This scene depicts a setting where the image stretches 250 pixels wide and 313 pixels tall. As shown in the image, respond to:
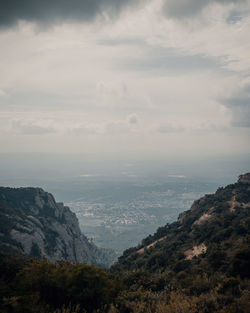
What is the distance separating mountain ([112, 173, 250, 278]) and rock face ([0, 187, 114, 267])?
20151mm

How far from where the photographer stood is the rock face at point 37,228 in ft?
182

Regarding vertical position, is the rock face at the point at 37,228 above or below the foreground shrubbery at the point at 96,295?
below

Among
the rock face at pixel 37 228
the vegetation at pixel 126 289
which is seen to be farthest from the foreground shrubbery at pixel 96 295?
the rock face at pixel 37 228

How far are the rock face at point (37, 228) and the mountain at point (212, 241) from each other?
20.2m

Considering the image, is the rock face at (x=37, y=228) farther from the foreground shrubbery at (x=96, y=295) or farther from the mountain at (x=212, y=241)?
the foreground shrubbery at (x=96, y=295)

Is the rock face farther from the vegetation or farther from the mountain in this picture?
the vegetation

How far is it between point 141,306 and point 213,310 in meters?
4.00

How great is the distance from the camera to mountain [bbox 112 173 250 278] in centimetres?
2827

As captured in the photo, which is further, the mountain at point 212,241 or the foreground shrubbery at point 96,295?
the mountain at point 212,241

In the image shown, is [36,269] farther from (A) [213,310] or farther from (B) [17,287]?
(A) [213,310]

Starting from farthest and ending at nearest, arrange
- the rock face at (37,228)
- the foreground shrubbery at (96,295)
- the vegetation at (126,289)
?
the rock face at (37,228), the vegetation at (126,289), the foreground shrubbery at (96,295)

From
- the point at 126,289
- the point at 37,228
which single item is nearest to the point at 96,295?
the point at 126,289

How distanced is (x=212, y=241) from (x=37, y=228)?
43902mm

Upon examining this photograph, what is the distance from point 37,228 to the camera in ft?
217
